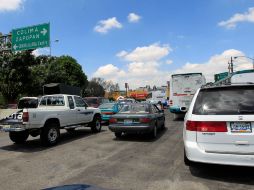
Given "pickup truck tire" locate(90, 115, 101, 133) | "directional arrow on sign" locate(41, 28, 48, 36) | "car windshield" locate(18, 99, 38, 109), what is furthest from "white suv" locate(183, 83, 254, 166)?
"directional arrow on sign" locate(41, 28, 48, 36)

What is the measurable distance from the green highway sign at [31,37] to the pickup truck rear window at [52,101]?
35.0 ft

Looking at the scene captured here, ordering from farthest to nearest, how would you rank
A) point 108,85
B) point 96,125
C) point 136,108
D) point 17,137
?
point 108,85 → point 96,125 → point 136,108 → point 17,137

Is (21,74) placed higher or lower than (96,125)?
higher

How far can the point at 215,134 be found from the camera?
5.38 meters

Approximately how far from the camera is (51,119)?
9.98m

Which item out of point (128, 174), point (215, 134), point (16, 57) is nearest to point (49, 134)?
point (128, 174)

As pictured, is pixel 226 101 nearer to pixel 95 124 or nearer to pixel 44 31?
pixel 95 124

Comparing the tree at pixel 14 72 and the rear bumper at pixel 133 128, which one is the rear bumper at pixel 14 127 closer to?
the rear bumper at pixel 133 128

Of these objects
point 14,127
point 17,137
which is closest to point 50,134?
point 14,127

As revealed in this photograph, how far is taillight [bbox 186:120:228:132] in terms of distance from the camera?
5349 millimetres

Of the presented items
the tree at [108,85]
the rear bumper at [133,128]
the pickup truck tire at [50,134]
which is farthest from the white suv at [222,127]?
the tree at [108,85]

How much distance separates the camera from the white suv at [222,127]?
205 inches

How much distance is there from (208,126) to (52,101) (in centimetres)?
782

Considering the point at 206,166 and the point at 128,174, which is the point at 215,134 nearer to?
the point at 206,166
